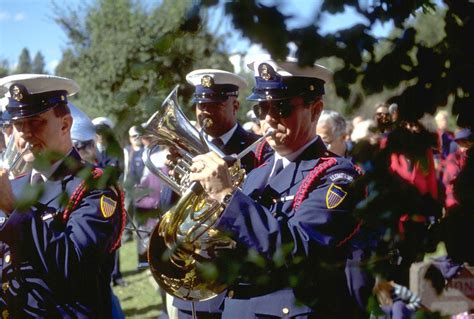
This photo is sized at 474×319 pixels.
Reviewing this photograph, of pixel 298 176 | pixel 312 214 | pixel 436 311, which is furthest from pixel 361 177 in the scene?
pixel 298 176

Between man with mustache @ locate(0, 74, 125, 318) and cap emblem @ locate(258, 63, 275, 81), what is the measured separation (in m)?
0.74

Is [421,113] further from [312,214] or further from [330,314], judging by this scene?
[312,214]

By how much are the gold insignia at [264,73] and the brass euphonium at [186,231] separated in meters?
0.34

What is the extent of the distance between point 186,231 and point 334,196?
1.84 feet

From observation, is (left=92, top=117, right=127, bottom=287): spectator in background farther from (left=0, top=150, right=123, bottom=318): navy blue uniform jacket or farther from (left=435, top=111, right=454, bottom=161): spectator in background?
(left=0, top=150, right=123, bottom=318): navy blue uniform jacket

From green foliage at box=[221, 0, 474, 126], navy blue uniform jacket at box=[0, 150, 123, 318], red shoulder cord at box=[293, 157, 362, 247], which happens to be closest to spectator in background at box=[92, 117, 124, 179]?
green foliage at box=[221, 0, 474, 126]

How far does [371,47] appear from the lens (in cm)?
147

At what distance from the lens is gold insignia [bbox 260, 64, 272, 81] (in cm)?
325

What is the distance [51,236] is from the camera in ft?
10.3

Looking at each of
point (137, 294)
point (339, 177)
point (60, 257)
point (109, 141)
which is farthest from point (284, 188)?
point (137, 294)

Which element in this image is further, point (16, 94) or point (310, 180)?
point (16, 94)

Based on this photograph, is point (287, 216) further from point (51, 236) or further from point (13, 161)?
point (13, 161)

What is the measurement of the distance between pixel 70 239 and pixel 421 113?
79.5 inches

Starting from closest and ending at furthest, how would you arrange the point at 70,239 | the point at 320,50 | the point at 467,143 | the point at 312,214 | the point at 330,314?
the point at 320,50, the point at 467,143, the point at 330,314, the point at 312,214, the point at 70,239
